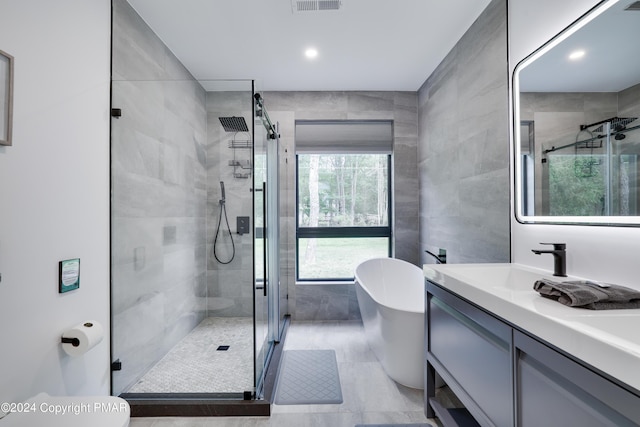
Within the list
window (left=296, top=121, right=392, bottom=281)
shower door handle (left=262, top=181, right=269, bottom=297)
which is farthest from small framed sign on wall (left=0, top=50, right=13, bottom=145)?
window (left=296, top=121, right=392, bottom=281)

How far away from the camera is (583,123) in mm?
1347

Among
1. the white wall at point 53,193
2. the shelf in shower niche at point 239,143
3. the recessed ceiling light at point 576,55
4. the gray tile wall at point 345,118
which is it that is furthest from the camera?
the gray tile wall at point 345,118

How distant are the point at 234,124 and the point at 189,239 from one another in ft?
3.13

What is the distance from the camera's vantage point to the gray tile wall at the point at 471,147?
197cm

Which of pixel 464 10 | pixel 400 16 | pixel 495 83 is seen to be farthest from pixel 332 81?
pixel 495 83

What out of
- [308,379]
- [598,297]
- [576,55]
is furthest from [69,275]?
[576,55]

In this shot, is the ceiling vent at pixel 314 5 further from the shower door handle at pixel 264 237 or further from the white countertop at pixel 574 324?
the white countertop at pixel 574 324

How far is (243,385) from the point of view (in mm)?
1940

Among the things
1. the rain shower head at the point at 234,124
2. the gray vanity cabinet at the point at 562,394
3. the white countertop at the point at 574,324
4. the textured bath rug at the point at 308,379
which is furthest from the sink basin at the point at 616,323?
the rain shower head at the point at 234,124

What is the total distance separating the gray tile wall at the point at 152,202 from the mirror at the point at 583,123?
2.11 meters

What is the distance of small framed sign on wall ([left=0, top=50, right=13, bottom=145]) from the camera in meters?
1.19

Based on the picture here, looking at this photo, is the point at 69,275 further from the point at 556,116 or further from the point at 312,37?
the point at 556,116

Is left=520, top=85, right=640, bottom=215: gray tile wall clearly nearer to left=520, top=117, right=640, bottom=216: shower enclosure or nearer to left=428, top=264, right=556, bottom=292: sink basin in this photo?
left=520, top=117, right=640, bottom=216: shower enclosure

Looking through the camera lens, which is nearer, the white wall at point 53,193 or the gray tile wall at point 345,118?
the white wall at point 53,193
